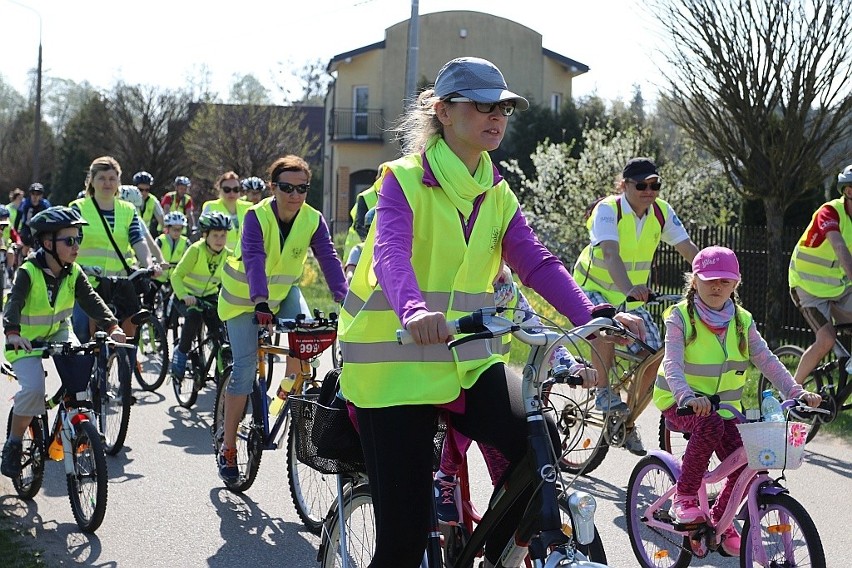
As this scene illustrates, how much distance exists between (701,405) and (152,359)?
30.3 ft

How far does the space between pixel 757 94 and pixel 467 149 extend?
1135cm

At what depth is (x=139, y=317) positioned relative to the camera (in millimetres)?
10828

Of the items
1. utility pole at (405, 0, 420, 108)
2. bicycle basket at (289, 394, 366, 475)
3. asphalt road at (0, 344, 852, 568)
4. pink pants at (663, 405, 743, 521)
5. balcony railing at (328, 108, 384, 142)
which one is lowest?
asphalt road at (0, 344, 852, 568)

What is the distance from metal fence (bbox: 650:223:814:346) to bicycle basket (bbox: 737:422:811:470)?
9433 mm

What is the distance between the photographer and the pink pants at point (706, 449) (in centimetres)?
555

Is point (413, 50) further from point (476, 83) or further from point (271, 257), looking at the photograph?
point (476, 83)

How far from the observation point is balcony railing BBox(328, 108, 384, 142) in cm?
5078

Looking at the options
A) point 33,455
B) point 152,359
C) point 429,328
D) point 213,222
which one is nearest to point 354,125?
point 152,359

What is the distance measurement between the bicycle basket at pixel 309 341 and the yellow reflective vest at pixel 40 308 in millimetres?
1602

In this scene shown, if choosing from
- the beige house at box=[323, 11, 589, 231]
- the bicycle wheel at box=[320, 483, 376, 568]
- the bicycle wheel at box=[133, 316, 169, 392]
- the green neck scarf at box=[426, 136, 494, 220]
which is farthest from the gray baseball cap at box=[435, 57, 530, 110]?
the beige house at box=[323, 11, 589, 231]

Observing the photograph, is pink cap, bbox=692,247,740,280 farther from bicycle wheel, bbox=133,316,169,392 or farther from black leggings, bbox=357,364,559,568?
bicycle wheel, bbox=133,316,169,392

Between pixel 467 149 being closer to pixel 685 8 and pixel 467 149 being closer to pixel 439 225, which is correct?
pixel 439 225

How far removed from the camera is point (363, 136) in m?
51.0

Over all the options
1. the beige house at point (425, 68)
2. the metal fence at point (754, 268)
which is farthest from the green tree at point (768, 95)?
the beige house at point (425, 68)
